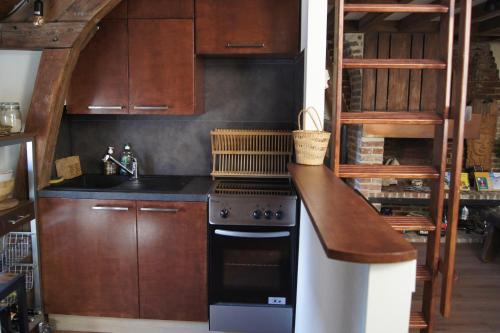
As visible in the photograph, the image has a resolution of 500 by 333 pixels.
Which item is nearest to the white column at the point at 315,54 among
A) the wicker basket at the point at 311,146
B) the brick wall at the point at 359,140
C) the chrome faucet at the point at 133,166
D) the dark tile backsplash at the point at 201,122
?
the wicker basket at the point at 311,146

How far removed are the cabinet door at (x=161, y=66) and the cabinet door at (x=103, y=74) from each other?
0.06 metres

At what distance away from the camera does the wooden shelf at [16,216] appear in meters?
2.13

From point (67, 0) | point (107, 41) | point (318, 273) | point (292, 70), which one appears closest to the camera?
point (318, 273)

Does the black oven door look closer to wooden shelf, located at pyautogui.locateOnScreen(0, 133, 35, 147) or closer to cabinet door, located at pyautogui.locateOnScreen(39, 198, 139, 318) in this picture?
cabinet door, located at pyautogui.locateOnScreen(39, 198, 139, 318)

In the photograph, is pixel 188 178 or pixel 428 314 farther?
pixel 188 178

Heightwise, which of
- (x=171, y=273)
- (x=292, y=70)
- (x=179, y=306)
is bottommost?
(x=179, y=306)

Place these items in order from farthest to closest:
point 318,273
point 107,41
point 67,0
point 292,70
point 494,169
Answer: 1. point 494,169
2. point 292,70
3. point 107,41
4. point 67,0
5. point 318,273

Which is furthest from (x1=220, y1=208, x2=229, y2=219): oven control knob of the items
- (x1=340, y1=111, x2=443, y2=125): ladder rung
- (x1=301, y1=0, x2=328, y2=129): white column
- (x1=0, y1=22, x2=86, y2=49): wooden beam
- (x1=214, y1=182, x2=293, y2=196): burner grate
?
(x1=0, y1=22, x2=86, y2=49): wooden beam

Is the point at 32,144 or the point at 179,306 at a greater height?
the point at 32,144

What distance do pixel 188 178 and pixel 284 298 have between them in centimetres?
106

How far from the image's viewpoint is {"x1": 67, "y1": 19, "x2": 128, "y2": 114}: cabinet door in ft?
8.46

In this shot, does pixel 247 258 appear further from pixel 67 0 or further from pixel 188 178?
pixel 67 0

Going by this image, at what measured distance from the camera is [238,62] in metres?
2.89

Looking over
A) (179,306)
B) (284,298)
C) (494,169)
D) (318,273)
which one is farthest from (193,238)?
(494,169)
